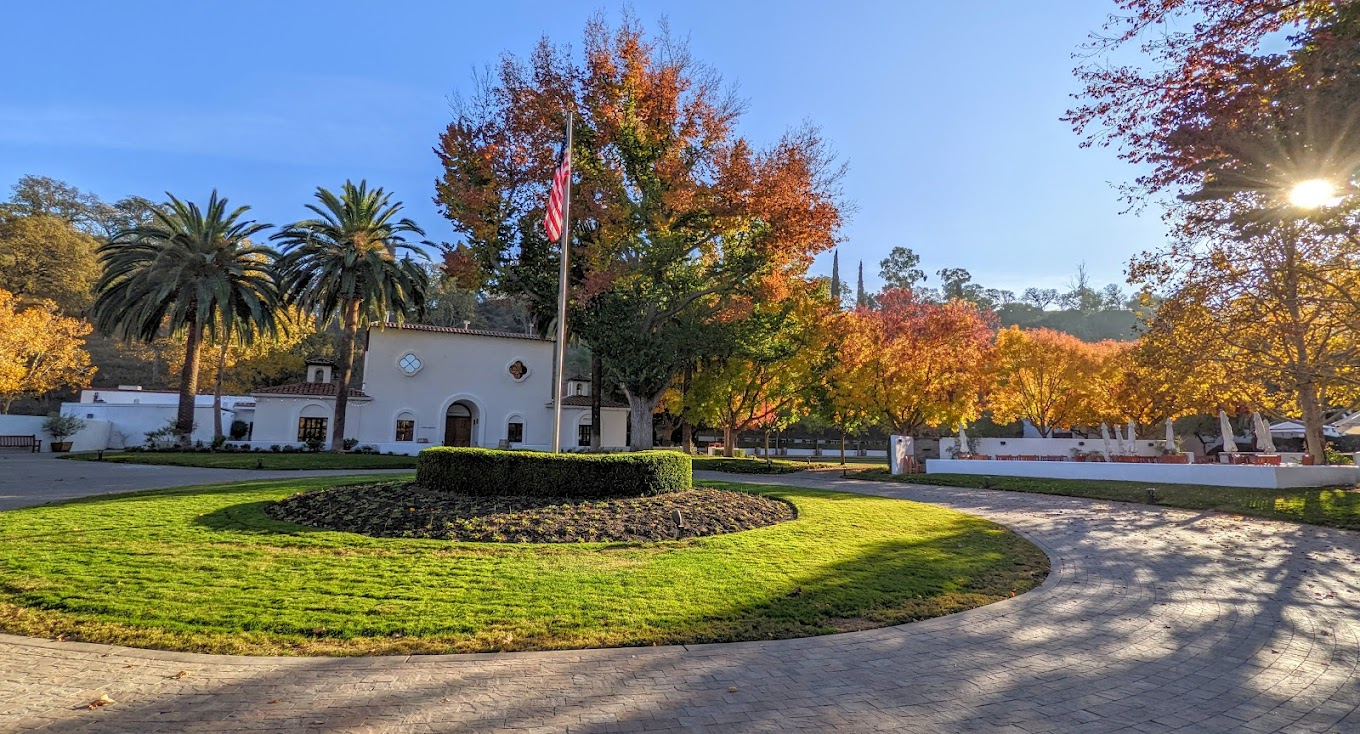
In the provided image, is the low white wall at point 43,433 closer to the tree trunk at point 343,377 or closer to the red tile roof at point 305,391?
the red tile roof at point 305,391

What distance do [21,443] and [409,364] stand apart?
63.2 feet

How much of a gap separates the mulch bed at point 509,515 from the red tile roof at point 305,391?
2172 centimetres

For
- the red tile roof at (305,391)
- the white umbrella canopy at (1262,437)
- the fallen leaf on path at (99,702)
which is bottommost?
the fallen leaf on path at (99,702)

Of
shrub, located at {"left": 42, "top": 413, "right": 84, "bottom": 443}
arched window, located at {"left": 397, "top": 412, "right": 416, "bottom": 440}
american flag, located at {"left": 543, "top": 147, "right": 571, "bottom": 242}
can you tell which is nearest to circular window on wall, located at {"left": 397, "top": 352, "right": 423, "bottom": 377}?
arched window, located at {"left": 397, "top": 412, "right": 416, "bottom": 440}

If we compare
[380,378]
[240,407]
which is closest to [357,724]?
[380,378]

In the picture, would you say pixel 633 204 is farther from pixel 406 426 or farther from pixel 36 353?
pixel 36 353

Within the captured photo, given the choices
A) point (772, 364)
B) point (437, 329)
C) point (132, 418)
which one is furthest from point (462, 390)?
point (132, 418)

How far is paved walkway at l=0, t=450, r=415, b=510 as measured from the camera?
1252 centimetres

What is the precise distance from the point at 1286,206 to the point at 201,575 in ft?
47.7

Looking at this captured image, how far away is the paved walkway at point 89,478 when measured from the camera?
1252 centimetres

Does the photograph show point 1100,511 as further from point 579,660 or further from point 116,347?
point 116,347

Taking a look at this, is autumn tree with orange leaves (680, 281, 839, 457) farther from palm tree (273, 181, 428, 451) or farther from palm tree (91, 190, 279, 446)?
palm tree (91, 190, 279, 446)

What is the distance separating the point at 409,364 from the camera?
103ft

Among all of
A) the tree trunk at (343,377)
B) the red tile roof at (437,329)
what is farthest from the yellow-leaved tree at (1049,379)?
the tree trunk at (343,377)
